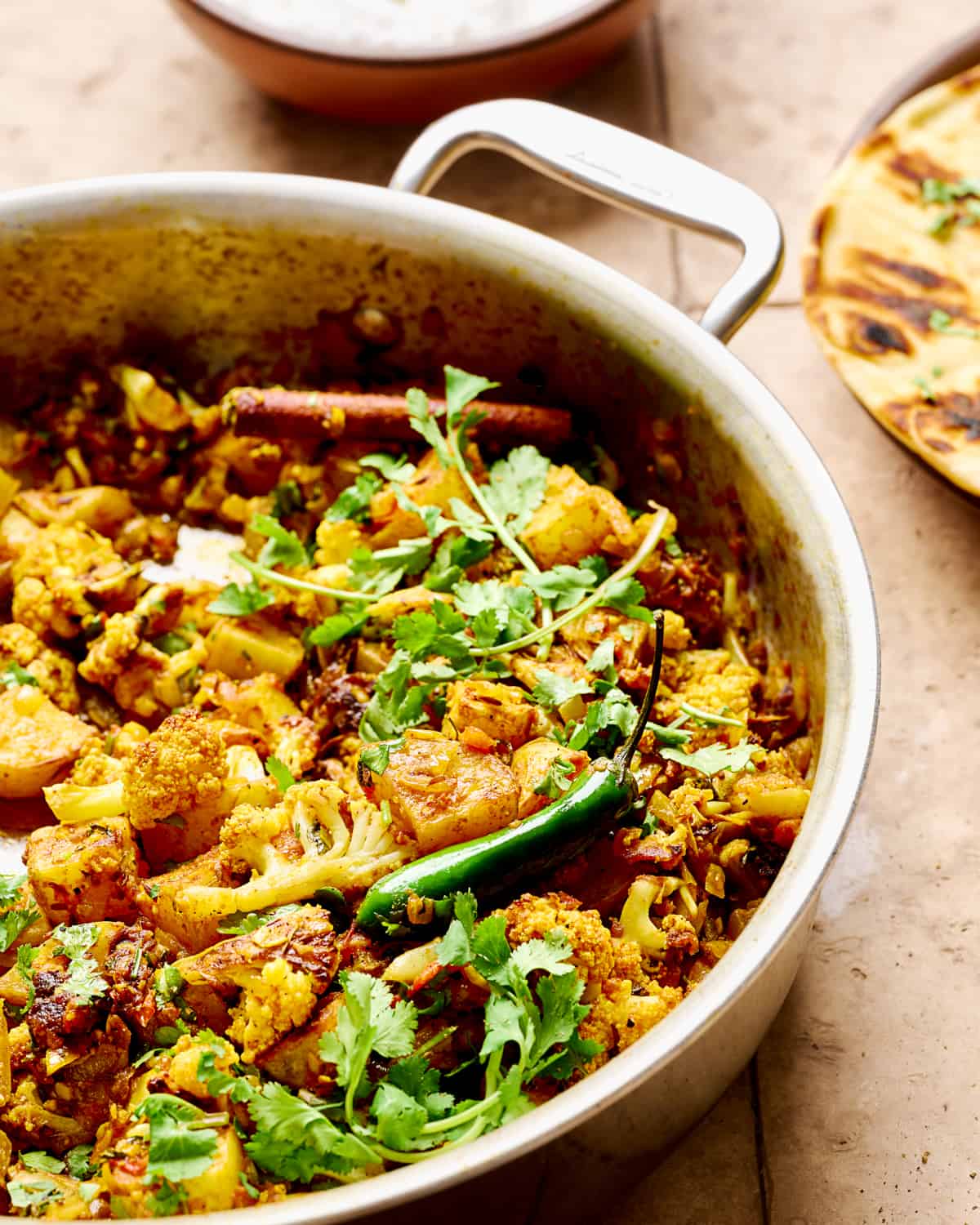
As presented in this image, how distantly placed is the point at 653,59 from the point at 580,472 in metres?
1.28

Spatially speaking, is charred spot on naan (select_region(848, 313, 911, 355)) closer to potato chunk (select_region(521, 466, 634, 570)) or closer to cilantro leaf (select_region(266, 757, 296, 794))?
potato chunk (select_region(521, 466, 634, 570))

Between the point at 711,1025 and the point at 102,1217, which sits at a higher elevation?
the point at 711,1025

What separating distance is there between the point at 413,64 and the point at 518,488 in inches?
37.4

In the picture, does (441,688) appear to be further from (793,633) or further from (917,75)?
(917,75)

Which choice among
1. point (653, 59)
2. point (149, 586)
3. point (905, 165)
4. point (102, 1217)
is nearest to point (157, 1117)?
point (102, 1217)

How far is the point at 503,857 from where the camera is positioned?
1.39 metres

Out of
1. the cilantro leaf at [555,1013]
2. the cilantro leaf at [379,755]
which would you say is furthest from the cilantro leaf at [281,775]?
the cilantro leaf at [555,1013]

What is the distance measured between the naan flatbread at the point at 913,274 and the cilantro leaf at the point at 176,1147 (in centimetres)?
132

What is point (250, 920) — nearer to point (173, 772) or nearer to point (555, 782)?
point (173, 772)

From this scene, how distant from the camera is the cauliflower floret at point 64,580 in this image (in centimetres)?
185

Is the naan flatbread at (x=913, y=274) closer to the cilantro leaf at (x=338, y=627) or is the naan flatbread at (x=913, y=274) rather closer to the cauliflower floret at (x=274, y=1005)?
the cilantro leaf at (x=338, y=627)

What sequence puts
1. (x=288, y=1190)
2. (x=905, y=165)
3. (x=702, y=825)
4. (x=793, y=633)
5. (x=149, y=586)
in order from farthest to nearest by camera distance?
(x=905, y=165)
(x=149, y=586)
(x=793, y=633)
(x=702, y=825)
(x=288, y=1190)

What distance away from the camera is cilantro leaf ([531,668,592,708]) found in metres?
1.59

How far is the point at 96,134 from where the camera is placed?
273cm
